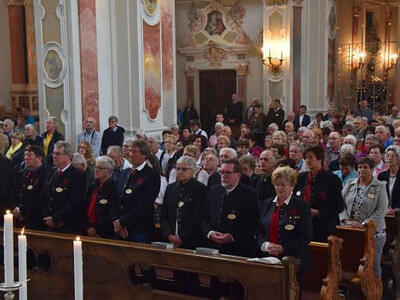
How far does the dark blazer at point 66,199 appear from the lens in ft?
18.2

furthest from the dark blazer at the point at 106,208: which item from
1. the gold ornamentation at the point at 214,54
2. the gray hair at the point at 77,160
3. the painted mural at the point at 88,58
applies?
the gold ornamentation at the point at 214,54

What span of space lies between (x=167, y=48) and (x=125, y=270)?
8.54 metres

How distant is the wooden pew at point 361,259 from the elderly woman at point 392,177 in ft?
3.57

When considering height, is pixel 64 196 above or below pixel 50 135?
below

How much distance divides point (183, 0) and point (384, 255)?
41.8 feet

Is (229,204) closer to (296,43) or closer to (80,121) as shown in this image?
(80,121)

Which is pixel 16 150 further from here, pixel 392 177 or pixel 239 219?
pixel 392 177

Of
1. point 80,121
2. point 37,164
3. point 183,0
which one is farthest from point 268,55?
point 37,164

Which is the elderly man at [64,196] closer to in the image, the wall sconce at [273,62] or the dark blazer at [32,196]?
the dark blazer at [32,196]

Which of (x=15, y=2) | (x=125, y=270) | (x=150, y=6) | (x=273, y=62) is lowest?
(x=125, y=270)

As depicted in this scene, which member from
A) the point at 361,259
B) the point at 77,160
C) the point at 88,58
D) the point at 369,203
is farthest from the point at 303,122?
the point at 361,259

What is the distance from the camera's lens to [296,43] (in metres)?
15.6

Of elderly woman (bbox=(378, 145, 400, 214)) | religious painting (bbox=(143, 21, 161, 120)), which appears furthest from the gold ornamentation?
elderly woman (bbox=(378, 145, 400, 214))

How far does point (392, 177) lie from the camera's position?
664 centimetres
